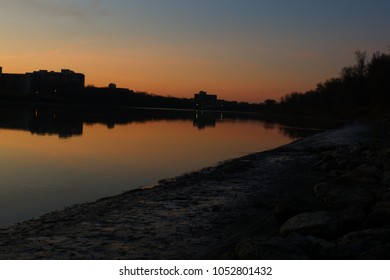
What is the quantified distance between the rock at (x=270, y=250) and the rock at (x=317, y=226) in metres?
1.41

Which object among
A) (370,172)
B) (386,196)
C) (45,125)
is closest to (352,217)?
(386,196)

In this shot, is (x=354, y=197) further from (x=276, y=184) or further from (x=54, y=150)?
(x=54, y=150)

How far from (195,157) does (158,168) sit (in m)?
6.77

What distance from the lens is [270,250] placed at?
642 cm

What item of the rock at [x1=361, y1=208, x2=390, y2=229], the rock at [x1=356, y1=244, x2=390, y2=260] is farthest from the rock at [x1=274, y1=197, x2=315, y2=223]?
the rock at [x1=356, y1=244, x2=390, y2=260]

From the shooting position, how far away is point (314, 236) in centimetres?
780

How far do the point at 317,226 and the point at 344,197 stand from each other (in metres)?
2.72

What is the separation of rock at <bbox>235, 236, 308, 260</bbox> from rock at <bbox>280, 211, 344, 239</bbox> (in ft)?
4.62

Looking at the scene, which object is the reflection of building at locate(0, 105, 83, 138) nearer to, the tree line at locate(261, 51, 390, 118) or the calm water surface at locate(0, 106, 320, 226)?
the calm water surface at locate(0, 106, 320, 226)

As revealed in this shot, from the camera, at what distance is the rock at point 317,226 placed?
7.87 m

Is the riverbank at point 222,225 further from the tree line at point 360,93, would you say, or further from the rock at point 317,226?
the tree line at point 360,93

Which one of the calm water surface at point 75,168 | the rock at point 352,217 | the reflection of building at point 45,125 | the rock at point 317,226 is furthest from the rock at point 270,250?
the reflection of building at point 45,125

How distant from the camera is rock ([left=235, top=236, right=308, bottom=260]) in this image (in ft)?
20.8
